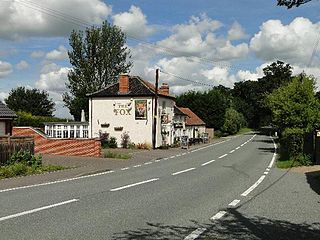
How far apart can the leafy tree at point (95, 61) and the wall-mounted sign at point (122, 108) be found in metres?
16.0

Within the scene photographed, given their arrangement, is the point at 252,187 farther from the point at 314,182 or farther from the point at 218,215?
the point at 218,215

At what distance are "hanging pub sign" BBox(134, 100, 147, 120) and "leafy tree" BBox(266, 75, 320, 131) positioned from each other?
1439cm

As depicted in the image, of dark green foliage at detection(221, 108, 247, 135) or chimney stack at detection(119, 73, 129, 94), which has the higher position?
chimney stack at detection(119, 73, 129, 94)

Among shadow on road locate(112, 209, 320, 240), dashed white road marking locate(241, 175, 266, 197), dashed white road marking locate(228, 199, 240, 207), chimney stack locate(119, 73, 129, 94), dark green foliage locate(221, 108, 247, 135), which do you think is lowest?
dashed white road marking locate(241, 175, 266, 197)

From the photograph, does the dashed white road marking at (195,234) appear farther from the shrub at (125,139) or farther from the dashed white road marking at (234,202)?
the shrub at (125,139)

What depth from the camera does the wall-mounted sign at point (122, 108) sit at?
4663cm

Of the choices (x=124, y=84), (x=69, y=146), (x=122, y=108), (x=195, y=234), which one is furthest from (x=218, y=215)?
(x=124, y=84)

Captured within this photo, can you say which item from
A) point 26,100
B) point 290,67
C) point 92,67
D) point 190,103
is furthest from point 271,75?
point 26,100

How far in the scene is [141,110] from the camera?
46.0 metres

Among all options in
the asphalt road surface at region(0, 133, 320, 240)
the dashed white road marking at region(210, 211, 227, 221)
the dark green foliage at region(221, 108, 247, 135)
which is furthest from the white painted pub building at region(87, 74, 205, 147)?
the dark green foliage at region(221, 108, 247, 135)

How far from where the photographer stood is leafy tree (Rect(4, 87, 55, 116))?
85875mm

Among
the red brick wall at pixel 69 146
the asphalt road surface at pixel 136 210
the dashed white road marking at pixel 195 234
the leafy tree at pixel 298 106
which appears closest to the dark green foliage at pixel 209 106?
the leafy tree at pixel 298 106

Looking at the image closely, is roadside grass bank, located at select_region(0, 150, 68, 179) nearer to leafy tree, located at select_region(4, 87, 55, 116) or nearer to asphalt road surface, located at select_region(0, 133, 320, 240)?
asphalt road surface, located at select_region(0, 133, 320, 240)

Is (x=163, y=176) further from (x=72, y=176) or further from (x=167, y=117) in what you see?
(x=167, y=117)
